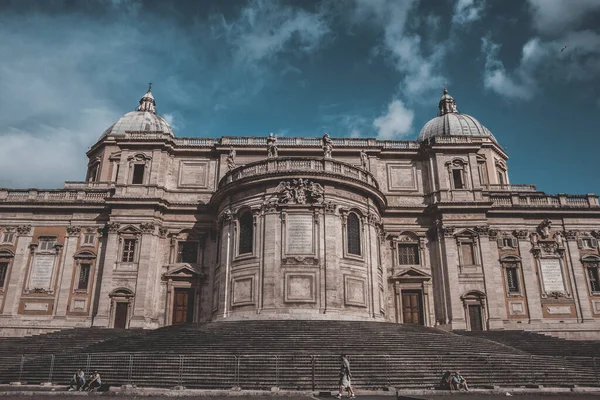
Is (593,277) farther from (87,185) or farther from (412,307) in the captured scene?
(87,185)

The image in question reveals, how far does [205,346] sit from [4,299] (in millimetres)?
20517

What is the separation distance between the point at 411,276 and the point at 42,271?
26.0m

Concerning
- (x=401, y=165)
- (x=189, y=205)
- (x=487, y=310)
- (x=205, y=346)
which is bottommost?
(x=205, y=346)

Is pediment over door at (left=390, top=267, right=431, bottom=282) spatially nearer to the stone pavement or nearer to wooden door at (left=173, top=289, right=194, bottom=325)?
wooden door at (left=173, top=289, right=194, bottom=325)

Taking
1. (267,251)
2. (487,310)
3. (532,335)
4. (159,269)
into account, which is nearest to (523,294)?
(487,310)

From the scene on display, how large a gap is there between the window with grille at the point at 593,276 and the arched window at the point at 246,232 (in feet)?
80.0

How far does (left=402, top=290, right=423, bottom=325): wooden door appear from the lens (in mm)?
32094

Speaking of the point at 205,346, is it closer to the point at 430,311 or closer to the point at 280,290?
the point at 280,290

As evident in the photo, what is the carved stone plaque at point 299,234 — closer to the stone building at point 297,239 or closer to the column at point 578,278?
the stone building at point 297,239

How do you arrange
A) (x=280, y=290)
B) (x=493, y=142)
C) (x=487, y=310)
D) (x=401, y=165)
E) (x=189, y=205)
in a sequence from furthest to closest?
(x=493, y=142), (x=401, y=165), (x=189, y=205), (x=487, y=310), (x=280, y=290)

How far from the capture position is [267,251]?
89.0 ft

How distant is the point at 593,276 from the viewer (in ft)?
109

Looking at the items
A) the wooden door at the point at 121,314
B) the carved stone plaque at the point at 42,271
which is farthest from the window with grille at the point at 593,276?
the carved stone plaque at the point at 42,271

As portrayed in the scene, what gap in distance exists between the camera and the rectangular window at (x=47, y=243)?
33188 mm
